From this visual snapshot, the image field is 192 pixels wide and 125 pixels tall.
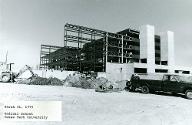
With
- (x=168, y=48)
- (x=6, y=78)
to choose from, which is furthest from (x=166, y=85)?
(x=168, y=48)

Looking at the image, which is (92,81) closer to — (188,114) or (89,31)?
(188,114)

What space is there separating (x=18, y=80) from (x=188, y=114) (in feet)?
78.8

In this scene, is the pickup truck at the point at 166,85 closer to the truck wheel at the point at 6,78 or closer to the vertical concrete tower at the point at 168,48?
the truck wheel at the point at 6,78

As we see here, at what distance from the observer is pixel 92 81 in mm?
23672

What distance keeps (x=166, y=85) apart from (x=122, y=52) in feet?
135

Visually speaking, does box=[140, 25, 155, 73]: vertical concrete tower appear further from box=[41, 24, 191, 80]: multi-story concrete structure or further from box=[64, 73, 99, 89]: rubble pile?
box=[64, 73, 99, 89]: rubble pile

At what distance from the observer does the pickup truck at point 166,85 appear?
15363mm

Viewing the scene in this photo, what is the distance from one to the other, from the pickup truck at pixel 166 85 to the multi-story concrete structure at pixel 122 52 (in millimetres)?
26304

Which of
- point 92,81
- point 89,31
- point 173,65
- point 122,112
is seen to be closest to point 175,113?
point 122,112

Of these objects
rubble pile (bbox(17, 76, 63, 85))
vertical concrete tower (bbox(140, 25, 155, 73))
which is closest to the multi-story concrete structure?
vertical concrete tower (bbox(140, 25, 155, 73))

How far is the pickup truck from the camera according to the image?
15.4 meters

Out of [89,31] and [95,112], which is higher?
[89,31]

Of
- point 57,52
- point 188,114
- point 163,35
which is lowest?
point 188,114

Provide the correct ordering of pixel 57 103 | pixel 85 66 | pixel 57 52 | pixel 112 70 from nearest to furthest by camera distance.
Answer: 1. pixel 57 103
2. pixel 112 70
3. pixel 85 66
4. pixel 57 52
